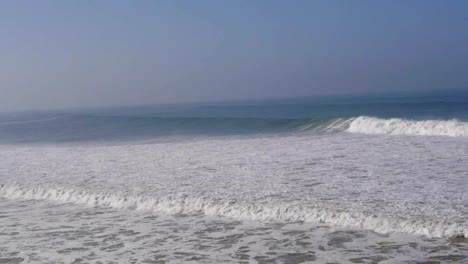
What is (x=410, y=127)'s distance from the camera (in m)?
18.9

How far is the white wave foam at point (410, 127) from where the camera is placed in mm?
17281

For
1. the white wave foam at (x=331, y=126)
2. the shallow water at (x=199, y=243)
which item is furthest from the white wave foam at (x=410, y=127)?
the shallow water at (x=199, y=243)

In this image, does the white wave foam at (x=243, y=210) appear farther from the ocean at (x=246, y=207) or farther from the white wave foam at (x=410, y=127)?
the white wave foam at (x=410, y=127)

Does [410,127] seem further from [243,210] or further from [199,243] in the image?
[199,243]

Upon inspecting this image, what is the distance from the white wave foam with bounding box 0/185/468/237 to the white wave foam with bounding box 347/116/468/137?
1162 centimetres

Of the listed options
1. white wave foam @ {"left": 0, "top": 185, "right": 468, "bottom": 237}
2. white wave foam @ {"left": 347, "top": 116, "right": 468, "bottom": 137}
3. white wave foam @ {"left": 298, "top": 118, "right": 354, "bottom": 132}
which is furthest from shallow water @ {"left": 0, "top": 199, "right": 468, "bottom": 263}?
white wave foam @ {"left": 298, "top": 118, "right": 354, "bottom": 132}

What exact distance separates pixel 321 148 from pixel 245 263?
983cm

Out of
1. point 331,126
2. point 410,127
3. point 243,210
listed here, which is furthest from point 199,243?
point 331,126

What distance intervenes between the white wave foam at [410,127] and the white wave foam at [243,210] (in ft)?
38.1

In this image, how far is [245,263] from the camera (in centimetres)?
556

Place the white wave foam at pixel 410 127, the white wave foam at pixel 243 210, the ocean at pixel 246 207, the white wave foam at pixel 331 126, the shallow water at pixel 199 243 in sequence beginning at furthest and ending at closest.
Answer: the white wave foam at pixel 331 126
the white wave foam at pixel 410 127
the white wave foam at pixel 243 210
the ocean at pixel 246 207
the shallow water at pixel 199 243

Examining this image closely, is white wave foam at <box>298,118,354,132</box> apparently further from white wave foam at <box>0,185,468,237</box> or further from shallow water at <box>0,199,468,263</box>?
shallow water at <box>0,199,468,263</box>

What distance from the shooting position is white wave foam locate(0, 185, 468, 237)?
6.32 meters

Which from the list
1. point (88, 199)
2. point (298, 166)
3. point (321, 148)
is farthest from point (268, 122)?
point (88, 199)
